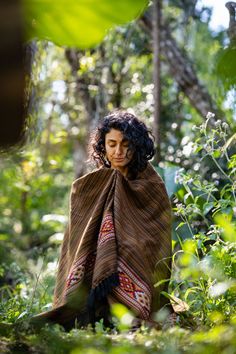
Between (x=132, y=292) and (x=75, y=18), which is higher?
(x=75, y=18)

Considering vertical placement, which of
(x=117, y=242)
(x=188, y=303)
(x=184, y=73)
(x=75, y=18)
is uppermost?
(x=184, y=73)

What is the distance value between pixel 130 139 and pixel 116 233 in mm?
602

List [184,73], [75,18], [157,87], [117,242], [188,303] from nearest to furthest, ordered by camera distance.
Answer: [75,18] < [188,303] < [117,242] < [157,87] < [184,73]

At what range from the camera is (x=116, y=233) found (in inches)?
134

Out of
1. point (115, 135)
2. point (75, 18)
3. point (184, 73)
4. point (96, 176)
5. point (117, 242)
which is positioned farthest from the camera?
point (184, 73)

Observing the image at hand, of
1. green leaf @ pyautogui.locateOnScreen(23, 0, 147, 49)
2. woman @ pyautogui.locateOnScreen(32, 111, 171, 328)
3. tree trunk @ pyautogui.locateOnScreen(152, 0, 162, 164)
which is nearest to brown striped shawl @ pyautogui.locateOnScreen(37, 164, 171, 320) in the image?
woman @ pyautogui.locateOnScreen(32, 111, 171, 328)

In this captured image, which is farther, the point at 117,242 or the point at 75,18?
the point at 117,242

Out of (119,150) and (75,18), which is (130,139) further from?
(75,18)

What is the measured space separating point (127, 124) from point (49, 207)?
15.9 ft

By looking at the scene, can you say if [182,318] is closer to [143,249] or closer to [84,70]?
[143,249]

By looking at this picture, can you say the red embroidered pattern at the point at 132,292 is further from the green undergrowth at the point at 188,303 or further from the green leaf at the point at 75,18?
the green leaf at the point at 75,18

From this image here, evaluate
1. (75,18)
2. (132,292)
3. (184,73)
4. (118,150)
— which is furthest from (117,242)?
(184,73)

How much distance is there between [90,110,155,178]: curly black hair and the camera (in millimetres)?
3760

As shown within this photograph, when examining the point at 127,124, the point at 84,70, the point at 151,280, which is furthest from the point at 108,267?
the point at 84,70
